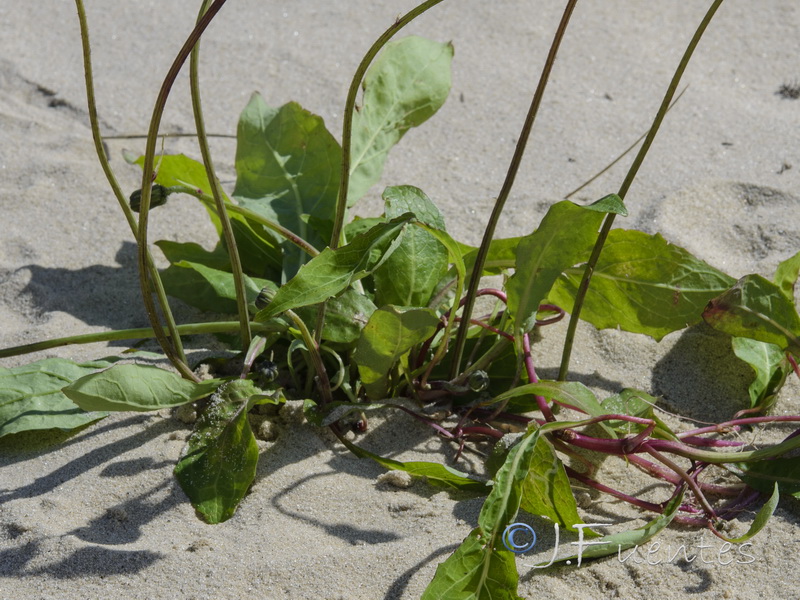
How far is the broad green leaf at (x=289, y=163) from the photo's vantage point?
73.5 inches

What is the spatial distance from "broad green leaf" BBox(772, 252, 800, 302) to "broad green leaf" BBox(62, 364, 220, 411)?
1.05 m

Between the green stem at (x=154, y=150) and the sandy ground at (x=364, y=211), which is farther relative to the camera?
the sandy ground at (x=364, y=211)

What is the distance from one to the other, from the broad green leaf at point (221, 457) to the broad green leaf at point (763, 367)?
2.93ft

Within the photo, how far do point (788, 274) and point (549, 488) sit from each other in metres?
0.72

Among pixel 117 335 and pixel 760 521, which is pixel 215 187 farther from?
pixel 760 521

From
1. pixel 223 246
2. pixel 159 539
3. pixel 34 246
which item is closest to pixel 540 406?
pixel 159 539

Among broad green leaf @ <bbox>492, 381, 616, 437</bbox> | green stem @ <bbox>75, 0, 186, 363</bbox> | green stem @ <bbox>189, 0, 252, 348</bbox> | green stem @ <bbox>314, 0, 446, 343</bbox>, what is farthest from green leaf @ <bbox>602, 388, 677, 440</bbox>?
green stem @ <bbox>75, 0, 186, 363</bbox>

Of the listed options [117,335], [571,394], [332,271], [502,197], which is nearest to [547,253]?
[502,197]

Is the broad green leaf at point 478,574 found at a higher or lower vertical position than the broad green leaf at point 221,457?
higher

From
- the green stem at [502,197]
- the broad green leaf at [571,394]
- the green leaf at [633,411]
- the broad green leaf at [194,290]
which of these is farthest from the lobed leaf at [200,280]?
the green leaf at [633,411]

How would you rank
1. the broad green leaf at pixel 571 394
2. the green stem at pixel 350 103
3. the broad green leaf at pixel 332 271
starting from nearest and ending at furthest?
the green stem at pixel 350 103
the broad green leaf at pixel 332 271
the broad green leaf at pixel 571 394

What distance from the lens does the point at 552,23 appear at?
3.20 meters

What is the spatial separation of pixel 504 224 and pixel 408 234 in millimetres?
629

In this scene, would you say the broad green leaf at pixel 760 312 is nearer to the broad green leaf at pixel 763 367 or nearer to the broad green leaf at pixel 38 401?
the broad green leaf at pixel 763 367
